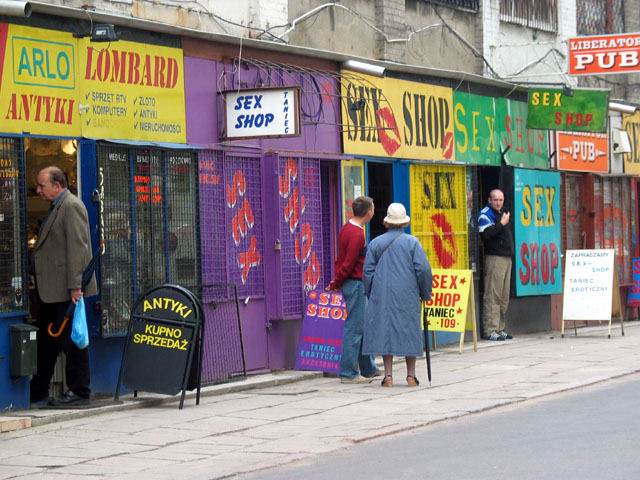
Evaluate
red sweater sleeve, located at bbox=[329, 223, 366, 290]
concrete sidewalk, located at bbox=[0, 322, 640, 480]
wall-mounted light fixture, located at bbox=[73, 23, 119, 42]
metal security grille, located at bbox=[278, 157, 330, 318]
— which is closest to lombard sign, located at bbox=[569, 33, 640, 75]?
concrete sidewalk, located at bbox=[0, 322, 640, 480]

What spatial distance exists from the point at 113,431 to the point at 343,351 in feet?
11.7

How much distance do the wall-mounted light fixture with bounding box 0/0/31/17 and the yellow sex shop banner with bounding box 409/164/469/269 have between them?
286 inches

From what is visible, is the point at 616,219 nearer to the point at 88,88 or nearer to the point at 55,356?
the point at 88,88

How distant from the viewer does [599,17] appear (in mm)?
23000

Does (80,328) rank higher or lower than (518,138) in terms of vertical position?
lower

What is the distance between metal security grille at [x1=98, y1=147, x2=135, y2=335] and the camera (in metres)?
11.6

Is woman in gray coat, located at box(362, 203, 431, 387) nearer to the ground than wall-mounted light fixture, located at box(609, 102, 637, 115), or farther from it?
nearer to the ground

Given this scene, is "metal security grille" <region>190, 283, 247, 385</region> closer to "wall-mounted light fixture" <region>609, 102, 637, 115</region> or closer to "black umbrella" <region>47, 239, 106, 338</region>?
"black umbrella" <region>47, 239, 106, 338</region>

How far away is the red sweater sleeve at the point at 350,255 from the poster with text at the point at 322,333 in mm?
606

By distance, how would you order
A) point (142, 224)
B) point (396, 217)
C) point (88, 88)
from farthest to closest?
point (396, 217)
point (142, 224)
point (88, 88)

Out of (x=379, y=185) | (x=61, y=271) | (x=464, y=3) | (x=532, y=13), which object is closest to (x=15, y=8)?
(x=61, y=271)

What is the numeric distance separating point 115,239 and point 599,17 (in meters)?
14.0

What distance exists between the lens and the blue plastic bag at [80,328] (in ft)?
35.2

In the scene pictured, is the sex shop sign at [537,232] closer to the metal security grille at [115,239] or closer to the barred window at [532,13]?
the barred window at [532,13]
